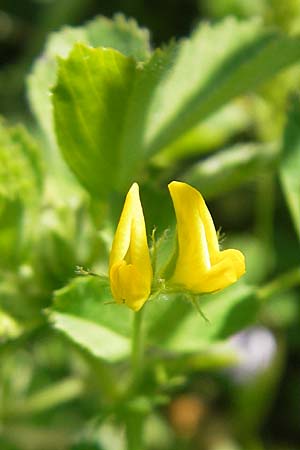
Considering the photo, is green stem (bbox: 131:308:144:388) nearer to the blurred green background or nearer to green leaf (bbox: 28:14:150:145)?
the blurred green background

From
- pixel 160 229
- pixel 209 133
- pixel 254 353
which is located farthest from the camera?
pixel 254 353

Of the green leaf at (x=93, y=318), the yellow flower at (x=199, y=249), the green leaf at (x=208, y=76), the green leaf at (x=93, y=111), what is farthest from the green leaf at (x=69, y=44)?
the yellow flower at (x=199, y=249)

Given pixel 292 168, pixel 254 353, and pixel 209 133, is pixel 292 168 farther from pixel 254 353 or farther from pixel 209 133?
pixel 254 353

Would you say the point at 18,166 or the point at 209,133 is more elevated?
the point at 209,133

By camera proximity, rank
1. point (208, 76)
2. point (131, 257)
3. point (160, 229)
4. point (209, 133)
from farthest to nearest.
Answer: point (209, 133) < point (208, 76) < point (160, 229) < point (131, 257)

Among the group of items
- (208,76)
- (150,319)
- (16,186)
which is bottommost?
(150,319)

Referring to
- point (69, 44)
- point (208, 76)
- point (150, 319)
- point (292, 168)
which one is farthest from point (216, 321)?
point (69, 44)
